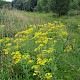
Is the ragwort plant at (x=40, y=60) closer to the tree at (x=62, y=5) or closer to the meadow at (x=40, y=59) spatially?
the meadow at (x=40, y=59)

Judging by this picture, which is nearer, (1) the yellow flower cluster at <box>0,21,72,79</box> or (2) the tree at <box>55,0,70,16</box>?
(1) the yellow flower cluster at <box>0,21,72,79</box>

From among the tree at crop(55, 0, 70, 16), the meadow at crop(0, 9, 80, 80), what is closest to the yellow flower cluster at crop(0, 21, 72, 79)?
the meadow at crop(0, 9, 80, 80)

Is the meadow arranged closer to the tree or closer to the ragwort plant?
the ragwort plant

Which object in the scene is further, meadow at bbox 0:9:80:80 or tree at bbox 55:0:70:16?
tree at bbox 55:0:70:16

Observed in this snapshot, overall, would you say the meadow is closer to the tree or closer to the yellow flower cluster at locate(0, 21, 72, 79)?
the yellow flower cluster at locate(0, 21, 72, 79)

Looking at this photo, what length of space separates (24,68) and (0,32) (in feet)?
9.86

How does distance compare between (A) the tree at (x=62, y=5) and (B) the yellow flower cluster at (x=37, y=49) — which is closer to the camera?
(B) the yellow flower cluster at (x=37, y=49)

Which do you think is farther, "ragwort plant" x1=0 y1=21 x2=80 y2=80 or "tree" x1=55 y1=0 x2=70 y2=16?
"tree" x1=55 y1=0 x2=70 y2=16

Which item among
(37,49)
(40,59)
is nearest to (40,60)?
(40,59)

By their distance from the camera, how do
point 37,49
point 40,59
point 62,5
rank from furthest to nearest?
point 62,5, point 37,49, point 40,59

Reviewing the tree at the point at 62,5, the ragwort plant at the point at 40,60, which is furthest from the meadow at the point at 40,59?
the tree at the point at 62,5

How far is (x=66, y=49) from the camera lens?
6.19 metres

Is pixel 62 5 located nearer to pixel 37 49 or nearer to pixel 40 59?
pixel 37 49

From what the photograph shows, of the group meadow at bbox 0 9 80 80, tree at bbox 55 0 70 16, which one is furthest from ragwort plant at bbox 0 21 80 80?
tree at bbox 55 0 70 16
